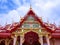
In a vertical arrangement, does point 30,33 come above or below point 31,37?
above

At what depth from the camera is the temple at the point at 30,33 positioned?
1446cm

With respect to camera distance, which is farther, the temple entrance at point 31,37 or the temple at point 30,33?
the temple entrance at point 31,37

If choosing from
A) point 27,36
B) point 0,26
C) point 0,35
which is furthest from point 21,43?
point 0,26

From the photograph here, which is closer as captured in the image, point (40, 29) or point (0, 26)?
point (40, 29)

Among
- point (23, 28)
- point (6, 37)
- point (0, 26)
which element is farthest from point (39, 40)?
point (0, 26)

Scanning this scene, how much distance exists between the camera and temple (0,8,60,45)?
14461 mm

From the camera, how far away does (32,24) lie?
14.9m

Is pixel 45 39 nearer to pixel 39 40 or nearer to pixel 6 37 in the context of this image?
pixel 39 40

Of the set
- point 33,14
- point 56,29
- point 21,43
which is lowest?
point 21,43

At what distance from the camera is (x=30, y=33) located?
14648 millimetres

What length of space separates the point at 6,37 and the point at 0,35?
476 millimetres

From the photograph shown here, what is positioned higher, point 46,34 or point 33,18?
point 33,18

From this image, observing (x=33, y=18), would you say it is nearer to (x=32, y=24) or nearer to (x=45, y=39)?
(x=32, y=24)

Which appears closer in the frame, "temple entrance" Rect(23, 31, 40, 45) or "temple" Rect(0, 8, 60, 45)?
"temple" Rect(0, 8, 60, 45)
